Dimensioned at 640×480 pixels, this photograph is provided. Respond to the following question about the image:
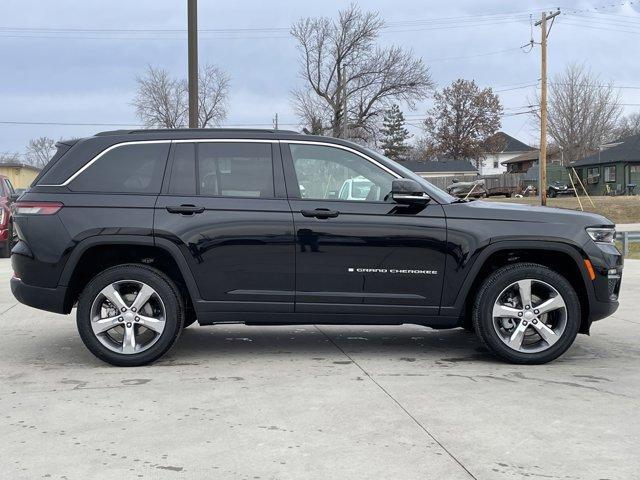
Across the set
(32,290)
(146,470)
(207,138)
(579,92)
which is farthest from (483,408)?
(579,92)

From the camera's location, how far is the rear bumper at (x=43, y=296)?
5426 mm

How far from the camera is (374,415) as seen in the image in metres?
4.29

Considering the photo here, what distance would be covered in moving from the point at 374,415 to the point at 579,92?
213 ft

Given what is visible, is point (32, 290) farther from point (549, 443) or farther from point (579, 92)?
point (579, 92)

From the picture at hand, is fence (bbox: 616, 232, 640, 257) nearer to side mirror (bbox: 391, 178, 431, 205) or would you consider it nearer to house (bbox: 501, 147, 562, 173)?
side mirror (bbox: 391, 178, 431, 205)

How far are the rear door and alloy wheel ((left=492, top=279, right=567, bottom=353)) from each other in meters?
1.73

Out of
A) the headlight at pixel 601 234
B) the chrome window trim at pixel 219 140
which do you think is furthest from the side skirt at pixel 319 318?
the chrome window trim at pixel 219 140

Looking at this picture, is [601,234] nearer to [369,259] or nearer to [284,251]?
[369,259]

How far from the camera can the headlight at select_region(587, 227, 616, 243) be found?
18.2ft

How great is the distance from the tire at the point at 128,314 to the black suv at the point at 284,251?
0.04 feet

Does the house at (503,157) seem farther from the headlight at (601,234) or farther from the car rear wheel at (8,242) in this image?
the headlight at (601,234)

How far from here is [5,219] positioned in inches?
598

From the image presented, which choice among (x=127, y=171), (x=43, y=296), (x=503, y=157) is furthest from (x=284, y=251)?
(x=503, y=157)

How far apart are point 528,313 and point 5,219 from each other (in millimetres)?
13082
